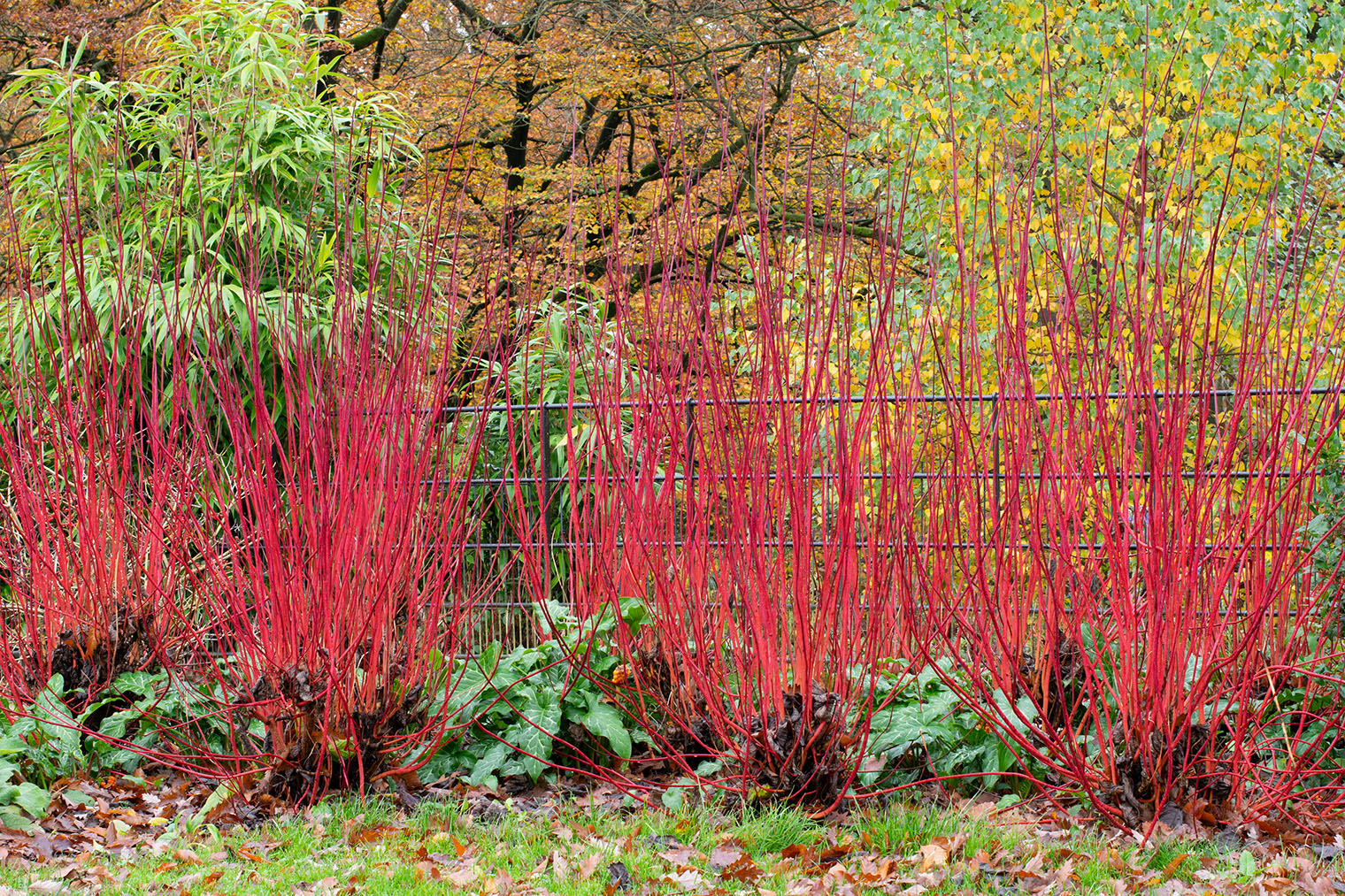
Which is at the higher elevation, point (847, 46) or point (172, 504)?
point (847, 46)

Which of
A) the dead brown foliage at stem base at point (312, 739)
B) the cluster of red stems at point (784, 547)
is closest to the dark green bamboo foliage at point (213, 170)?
the cluster of red stems at point (784, 547)

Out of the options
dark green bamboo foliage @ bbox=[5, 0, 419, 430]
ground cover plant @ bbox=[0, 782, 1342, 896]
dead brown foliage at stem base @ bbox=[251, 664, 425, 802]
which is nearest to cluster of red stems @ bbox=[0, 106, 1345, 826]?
dead brown foliage at stem base @ bbox=[251, 664, 425, 802]

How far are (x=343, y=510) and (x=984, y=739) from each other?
1.83 m

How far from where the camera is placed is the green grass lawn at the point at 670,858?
2385mm

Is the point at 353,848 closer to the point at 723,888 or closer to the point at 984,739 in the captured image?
the point at 723,888

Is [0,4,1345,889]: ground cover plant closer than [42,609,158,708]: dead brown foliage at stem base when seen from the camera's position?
Yes

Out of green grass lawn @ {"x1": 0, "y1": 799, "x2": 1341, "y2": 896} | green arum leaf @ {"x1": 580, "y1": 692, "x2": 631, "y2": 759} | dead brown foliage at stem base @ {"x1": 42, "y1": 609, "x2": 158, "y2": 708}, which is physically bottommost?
green grass lawn @ {"x1": 0, "y1": 799, "x2": 1341, "y2": 896}

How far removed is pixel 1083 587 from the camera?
239cm

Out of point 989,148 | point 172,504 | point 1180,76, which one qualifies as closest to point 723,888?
point 172,504

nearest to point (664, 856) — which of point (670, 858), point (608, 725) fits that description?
point (670, 858)

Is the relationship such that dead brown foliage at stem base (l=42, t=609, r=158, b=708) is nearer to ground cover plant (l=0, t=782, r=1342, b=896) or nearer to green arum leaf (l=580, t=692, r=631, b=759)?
ground cover plant (l=0, t=782, r=1342, b=896)

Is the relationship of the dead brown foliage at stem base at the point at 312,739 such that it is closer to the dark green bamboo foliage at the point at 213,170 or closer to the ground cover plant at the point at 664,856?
the ground cover plant at the point at 664,856

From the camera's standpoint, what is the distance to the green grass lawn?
2.38 m

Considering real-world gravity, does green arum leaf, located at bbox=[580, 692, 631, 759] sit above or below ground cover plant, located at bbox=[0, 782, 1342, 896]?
above
